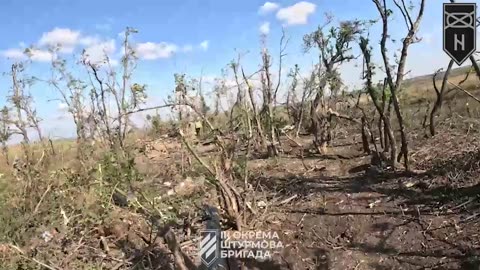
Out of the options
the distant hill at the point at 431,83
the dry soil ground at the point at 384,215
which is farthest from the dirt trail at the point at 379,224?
the distant hill at the point at 431,83

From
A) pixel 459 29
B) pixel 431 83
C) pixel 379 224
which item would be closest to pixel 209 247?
pixel 379 224

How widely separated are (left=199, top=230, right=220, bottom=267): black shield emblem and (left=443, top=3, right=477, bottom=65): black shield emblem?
9.74ft

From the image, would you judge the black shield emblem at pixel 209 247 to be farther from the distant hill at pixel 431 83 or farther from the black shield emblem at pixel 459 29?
the distant hill at pixel 431 83

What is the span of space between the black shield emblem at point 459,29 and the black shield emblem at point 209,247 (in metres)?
2.97

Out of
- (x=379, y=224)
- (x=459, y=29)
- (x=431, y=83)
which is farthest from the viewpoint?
(x=431, y=83)

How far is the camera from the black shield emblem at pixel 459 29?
514cm

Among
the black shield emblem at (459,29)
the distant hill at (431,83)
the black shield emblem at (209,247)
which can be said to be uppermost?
the black shield emblem at (459,29)

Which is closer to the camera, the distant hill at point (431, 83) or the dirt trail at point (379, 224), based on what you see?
the dirt trail at point (379, 224)

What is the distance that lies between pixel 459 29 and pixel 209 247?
331 centimetres

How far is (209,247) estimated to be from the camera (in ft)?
16.5

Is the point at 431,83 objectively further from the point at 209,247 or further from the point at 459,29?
the point at 209,247

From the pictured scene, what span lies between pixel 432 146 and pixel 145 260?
3943 mm

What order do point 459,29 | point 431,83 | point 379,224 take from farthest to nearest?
point 431,83 < point 459,29 < point 379,224

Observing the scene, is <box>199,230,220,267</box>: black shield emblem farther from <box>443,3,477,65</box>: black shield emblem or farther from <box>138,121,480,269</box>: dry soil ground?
<box>443,3,477,65</box>: black shield emblem
